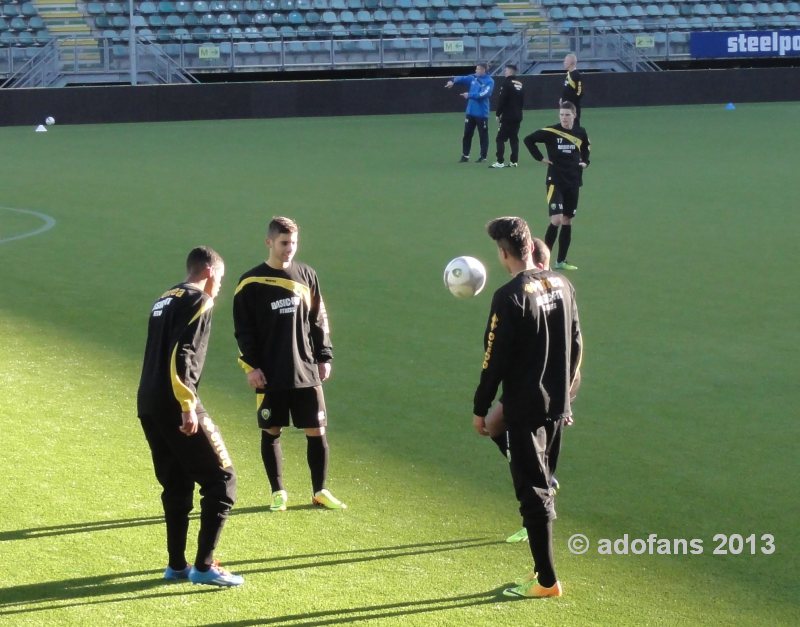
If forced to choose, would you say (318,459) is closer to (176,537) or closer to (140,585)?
(176,537)

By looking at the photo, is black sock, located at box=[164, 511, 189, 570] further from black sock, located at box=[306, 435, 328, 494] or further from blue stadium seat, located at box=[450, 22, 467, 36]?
blue stadium seat, located at box=[450, 22, 467, 36]

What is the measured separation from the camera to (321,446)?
7.65 meters

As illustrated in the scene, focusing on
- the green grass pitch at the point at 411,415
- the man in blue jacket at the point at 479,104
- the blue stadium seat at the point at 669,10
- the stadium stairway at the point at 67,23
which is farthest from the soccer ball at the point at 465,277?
the blue stadium seat at the point at 669,10

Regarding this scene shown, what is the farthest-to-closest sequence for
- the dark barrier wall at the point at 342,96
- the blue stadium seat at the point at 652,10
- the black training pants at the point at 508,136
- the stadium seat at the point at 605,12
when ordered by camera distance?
the blue stadium seat at the point at 652,10
the stadium seat at the point at 605,12
the dark barrier wall at the point at 342,96
the black training pants at the point at 508,136

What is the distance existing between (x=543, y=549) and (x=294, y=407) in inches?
78.5

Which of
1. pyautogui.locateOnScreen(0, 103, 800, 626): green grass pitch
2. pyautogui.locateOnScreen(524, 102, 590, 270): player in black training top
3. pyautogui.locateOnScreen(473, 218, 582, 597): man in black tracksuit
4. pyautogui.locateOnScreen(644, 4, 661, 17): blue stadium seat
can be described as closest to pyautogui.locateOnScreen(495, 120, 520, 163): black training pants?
pyautogui.locateOnScreen(0, 103, 800, 626): green grass pitch

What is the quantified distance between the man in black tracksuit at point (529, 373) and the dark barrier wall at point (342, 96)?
31687mm

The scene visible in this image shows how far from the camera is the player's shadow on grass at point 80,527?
7.22 metres

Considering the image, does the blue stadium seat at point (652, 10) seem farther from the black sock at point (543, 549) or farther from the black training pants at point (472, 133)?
the black sock at point (543, 549)

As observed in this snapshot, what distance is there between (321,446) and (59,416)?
2824 millimetres

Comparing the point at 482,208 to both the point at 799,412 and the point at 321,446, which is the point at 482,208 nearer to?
the point at 799,412

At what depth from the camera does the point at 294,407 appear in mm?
7605

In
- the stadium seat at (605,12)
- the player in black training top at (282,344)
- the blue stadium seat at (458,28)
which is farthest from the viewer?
the stadium seat at (605,12)

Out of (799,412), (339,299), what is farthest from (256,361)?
(339,299)
